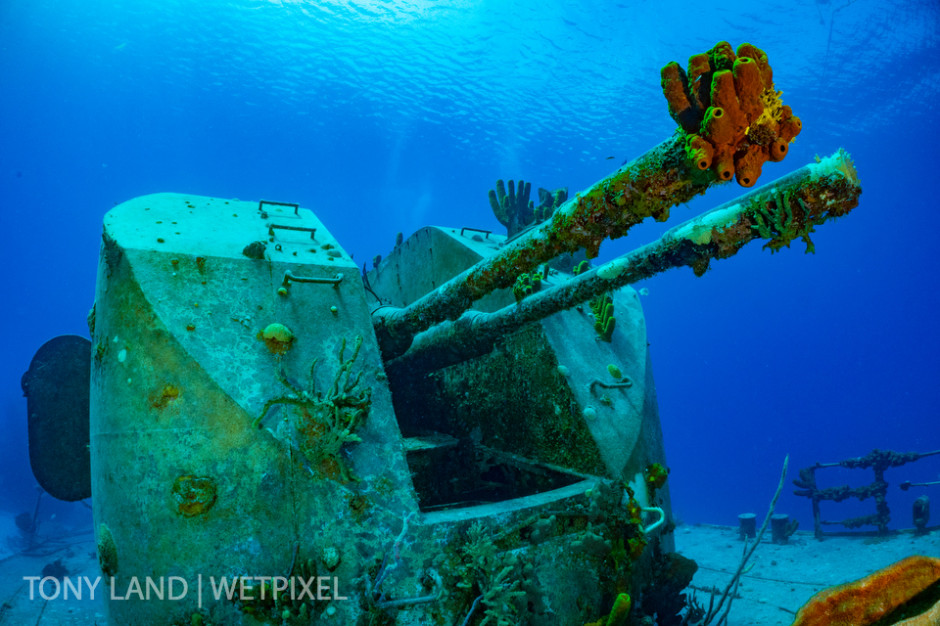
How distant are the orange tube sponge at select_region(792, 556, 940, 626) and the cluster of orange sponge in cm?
148

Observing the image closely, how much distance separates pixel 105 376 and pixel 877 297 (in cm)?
14787

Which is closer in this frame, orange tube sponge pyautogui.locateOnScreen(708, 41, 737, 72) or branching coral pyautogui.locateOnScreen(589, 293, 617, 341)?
orange tube sponge pyautogui.locateOnScreen(708, 41, 737, 72)

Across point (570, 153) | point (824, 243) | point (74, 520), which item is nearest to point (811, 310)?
point (824, 243)

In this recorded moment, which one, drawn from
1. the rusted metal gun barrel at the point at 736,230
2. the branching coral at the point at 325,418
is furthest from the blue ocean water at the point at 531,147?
the rusted metal gun barrel at the point at 736,230

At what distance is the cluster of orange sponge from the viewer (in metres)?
1.52

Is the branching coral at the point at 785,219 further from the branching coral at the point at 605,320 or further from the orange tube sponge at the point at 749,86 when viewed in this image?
the branching coral at the point at 605,320

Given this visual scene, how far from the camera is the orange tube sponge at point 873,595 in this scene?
166 cm

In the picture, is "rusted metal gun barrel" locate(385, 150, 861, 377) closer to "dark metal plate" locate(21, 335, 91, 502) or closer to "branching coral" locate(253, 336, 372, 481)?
"branching coral" locate(253, 336, 372, 481)

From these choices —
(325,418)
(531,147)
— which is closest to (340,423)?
(325,418)

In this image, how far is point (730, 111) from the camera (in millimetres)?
1529

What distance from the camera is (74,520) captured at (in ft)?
63.1

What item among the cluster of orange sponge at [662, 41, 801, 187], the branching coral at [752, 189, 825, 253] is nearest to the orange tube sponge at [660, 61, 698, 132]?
the cluster of orange sponge at [662, 41, 801, 187]

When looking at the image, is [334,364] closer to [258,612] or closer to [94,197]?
[258,612]

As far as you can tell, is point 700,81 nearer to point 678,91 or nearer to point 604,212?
point 678,91
